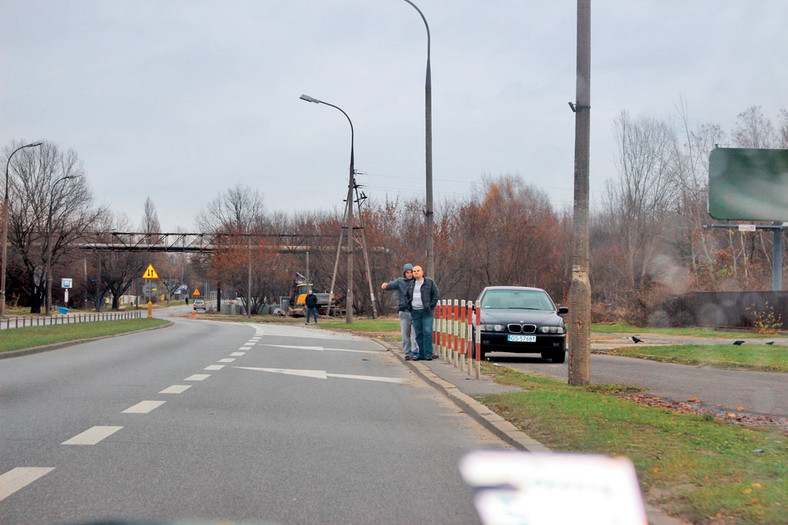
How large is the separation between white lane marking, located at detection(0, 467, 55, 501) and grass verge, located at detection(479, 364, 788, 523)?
3784mm

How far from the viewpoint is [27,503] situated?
473 centimetres

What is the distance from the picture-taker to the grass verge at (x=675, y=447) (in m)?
4.46

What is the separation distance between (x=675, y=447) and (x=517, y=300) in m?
11.1

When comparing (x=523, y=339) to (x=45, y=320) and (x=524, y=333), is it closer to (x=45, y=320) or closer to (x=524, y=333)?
(x=524, y=333)

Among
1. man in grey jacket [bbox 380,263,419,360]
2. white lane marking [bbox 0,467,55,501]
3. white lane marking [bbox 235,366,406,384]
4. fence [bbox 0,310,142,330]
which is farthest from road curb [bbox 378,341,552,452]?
fence [bbox 0,310,142,330]

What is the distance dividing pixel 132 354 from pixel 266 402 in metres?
9.02

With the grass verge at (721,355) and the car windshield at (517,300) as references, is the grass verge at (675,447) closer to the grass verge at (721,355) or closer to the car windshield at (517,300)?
the grass verge at (721,355)

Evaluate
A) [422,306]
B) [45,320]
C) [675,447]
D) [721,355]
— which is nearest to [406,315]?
[422,306]

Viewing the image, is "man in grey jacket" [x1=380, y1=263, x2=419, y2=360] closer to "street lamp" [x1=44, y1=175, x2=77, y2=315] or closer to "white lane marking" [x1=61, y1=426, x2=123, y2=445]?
"white lane marking" [x1=61, y1=426, x2=123, y2=445]

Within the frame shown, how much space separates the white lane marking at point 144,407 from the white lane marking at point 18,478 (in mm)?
2913

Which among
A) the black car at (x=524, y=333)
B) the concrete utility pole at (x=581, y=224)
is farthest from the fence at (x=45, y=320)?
the concrete utility pole at (x=581, y=224)

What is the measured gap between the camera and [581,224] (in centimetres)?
1057

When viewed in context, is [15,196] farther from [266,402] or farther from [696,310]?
[266,402]

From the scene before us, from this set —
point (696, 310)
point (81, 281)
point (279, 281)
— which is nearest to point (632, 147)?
point (696, 310)
